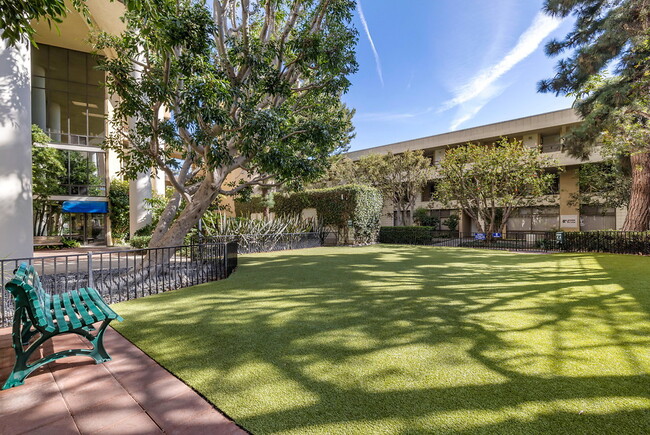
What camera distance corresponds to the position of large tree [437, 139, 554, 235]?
19188mm

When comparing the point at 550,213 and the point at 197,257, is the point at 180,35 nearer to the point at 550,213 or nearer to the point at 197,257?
the point at 197,257

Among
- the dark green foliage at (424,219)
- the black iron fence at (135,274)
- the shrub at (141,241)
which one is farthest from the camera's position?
the dark green foliage at (424,219)

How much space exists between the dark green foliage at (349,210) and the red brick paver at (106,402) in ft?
54.5

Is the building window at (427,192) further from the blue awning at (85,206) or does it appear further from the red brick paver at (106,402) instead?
the red brick paver at (106,402)

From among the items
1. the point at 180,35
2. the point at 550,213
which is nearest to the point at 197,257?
the point at 180,35

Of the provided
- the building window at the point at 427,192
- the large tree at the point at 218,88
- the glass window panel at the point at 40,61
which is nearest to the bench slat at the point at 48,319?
the large tree at the point at 218,88

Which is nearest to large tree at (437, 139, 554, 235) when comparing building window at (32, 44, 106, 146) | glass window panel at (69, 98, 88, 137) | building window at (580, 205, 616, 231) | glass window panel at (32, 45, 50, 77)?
building window at (580, 205, 616, 231)

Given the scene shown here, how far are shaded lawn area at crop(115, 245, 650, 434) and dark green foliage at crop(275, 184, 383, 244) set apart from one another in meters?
13.4

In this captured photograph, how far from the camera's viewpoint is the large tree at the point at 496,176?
63.0ft

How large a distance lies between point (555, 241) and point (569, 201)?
1205cm

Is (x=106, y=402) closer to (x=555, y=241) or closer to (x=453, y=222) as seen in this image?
(x=555, y=241)

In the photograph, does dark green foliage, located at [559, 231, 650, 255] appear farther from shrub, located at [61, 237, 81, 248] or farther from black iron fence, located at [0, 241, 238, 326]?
shrub, located at [61, 237, 81, 248]

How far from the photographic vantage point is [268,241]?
16469 mm

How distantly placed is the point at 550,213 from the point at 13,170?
3385 centimetres
